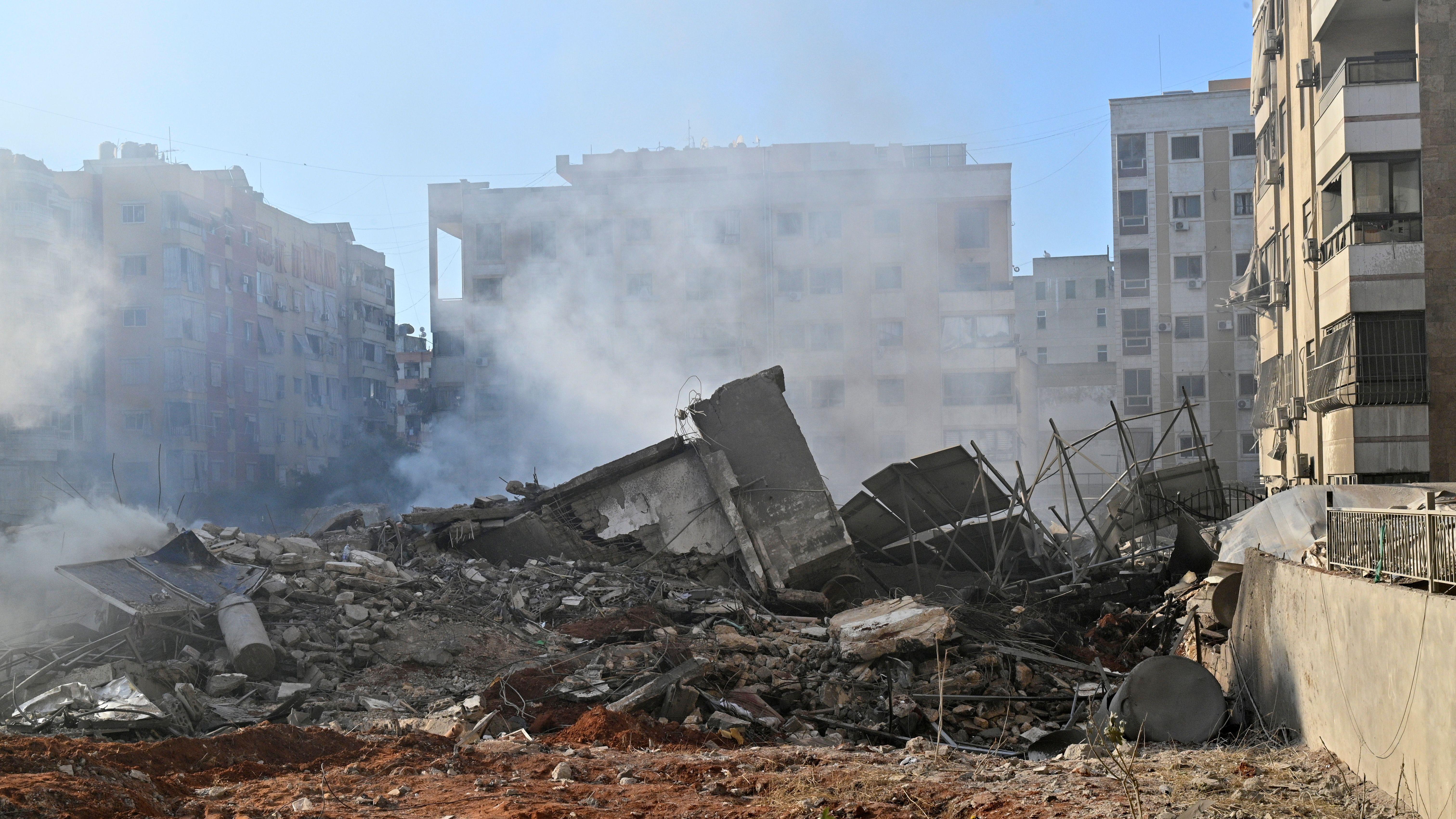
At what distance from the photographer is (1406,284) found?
17.8m

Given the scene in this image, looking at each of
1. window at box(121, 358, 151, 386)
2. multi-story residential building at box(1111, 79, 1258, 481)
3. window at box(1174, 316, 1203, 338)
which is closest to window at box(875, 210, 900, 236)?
multi-story residential building at box(1111, 79, 1258, 481)

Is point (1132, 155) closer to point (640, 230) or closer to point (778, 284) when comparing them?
point (778, 284)

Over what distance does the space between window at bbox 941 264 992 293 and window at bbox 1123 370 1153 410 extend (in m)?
7.82

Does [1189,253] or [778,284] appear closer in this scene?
[1189,253]

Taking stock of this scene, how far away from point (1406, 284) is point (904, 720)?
13721mm

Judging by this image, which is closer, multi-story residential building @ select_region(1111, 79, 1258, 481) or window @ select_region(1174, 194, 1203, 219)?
multi-story residential building @ select_region(1111, 79, 1258, 481)

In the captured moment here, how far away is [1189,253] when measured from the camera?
43.5 m

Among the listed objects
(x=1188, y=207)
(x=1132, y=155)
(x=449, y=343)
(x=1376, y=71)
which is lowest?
(x=449, y=343)

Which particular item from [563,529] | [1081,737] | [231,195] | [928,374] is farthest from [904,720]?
[231,195]

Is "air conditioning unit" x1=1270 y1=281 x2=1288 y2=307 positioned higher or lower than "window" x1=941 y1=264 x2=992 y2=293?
lower

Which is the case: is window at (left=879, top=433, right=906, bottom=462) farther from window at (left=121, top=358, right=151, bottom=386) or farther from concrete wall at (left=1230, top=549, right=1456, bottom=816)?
concrete wall at (left=1230, top=549, right=1456, bottom=816)

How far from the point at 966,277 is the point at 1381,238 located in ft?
101

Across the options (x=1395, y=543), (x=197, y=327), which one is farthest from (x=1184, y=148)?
(x=1395, y=543)

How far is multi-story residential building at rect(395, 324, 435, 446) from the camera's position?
61094 mm
